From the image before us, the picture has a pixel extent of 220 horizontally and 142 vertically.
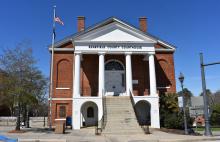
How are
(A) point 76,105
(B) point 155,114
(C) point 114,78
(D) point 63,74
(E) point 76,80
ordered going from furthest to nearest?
(C) point 114,78, (D) point 63,74, (E) point 76,80, (B) point 155,114, (A) point 76,105

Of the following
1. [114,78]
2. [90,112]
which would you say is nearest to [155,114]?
[114,78]

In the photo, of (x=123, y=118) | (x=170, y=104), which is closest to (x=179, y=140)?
(x=123, y=118)

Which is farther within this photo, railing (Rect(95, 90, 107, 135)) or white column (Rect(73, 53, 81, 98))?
white column (Rect(73, 53, 81, 98))

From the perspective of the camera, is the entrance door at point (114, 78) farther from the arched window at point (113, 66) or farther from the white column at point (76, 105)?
the white column at point (76, 105)

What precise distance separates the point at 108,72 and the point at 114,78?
3.57ft

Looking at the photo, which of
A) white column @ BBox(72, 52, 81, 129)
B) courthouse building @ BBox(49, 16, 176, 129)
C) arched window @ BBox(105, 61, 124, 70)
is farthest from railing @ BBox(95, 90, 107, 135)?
arched window @ BBox(105, 61, 124, 70)

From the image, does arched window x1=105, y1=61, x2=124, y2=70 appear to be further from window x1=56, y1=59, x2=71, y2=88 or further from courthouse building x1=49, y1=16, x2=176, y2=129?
window x1=56, y1=59, x2=71, y2=88

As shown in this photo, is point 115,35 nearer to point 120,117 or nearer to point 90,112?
point 90,112

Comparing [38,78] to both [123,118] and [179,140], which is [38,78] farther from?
[179,140]

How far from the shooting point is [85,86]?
32.7 metres

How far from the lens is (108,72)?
33.2m

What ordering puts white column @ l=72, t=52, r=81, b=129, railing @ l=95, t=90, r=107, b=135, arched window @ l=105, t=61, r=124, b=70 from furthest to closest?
arched window @ l=105, t=61, r=124, b=70 → white column @ l=72, t=52, r=81, b=129 → railing @ l=95, t=90, r=107, b=135

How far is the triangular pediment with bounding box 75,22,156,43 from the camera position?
30031 millimetres

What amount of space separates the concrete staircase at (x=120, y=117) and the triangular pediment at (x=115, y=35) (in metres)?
6.79
